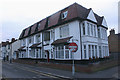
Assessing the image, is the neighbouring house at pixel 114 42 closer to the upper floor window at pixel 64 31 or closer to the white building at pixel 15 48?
the upper floor window at pixel 64 31

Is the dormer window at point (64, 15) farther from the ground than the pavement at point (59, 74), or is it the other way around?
the dormer window at point (64, 15)

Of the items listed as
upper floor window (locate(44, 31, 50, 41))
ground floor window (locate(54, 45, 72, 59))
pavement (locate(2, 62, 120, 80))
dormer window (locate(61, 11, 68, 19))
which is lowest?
pavement (locate(2, 62, 120, 80))

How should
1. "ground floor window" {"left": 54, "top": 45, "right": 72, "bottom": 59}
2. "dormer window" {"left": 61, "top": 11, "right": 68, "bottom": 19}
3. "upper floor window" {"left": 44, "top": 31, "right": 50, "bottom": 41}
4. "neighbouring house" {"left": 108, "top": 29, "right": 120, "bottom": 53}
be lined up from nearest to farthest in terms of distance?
"ground floor window" {"left": 54, "top": 45, "right": 72, "bottom": 59} < "dormer window" {"left": 61, "top": 11, "right": 68, "bottom": 19} < "upper floor window" {"left": 44, "top": 31, "right": 50, "bottom": 41} < "neighbouring house" {"left": 108, "top": 29, "right": 120, "bottom": 53}

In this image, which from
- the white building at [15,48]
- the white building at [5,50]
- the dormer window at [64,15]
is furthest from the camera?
the white building at [5,50]

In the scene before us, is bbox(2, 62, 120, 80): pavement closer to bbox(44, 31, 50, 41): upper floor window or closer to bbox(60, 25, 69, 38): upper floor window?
bbox(60, 25, 69, 38): upper floor window

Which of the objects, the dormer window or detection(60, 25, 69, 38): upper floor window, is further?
the dormer window

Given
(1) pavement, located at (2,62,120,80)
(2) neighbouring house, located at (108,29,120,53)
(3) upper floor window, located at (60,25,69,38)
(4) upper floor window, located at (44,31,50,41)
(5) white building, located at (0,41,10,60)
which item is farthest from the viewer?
(5) white building, located at (0,41,10,60)

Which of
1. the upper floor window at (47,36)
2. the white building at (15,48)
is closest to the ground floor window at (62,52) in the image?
the upper floor window at (47,36)

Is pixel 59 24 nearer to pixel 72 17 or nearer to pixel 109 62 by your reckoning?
pixel 72 17

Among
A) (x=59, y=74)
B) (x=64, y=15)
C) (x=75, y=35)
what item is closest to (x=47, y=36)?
(x=64, y=15)

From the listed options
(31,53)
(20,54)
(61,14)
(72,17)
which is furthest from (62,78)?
(20,54)

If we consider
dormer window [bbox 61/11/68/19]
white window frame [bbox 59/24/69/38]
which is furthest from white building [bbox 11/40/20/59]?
dormer window [bbox 61/11/68/19]

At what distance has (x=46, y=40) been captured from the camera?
21375mm

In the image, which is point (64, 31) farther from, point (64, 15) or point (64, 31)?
point (64, 15)
